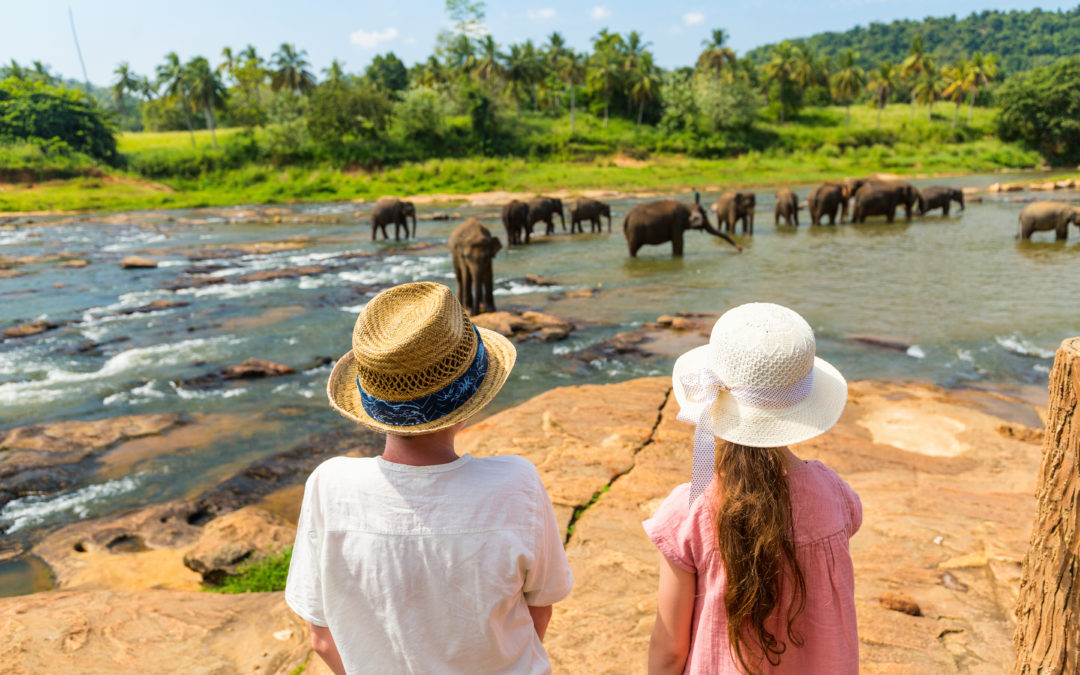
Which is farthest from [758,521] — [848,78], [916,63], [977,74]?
[916,63]

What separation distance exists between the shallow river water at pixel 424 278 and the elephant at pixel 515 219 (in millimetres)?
880

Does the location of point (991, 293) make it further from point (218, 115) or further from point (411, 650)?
point (218, 115)

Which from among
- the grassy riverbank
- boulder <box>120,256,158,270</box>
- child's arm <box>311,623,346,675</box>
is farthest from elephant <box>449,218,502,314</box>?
the grassy riverbank

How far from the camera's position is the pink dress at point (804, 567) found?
1.79 metres

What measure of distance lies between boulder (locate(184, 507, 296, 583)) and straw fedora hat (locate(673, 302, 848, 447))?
14.0 ft

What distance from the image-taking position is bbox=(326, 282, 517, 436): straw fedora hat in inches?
66.4

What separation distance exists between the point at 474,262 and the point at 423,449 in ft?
38.0

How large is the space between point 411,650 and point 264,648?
7.33 ft

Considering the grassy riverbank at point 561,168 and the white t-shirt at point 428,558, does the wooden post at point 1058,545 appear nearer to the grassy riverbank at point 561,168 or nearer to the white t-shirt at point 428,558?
the white t-shirt at point 428,558

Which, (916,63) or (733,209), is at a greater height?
(916,63)

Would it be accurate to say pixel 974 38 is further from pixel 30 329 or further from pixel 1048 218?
pixel 30 329

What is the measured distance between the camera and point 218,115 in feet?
221

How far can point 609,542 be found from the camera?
4469mm

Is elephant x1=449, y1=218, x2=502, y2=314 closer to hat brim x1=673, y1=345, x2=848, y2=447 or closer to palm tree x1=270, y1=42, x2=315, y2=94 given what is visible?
hat brim x1=673, y1=345, x2=848, y2=447
